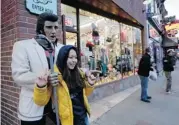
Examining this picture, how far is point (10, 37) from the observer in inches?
152

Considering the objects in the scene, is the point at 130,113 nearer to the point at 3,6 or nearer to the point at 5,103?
the point at 5,103

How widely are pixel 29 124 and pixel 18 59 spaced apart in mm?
602

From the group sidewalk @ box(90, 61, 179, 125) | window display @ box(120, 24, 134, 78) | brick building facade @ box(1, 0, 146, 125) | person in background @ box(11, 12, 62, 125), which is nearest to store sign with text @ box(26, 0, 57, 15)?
brick building facade @ box(1, 0, 146, 125)

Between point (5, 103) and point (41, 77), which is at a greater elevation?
point (41, 77)

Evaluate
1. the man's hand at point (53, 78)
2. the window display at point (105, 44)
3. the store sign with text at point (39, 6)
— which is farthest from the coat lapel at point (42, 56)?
the window display at point (105, 44)

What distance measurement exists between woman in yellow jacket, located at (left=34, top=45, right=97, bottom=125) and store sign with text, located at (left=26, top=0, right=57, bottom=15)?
5.94ft

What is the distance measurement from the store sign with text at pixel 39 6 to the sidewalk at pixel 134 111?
281 cm

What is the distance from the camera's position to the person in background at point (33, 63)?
7.01ft

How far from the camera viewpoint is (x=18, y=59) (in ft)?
7.05

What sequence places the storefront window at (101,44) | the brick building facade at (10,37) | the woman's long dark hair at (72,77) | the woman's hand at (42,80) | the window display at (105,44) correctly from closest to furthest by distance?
the woman's hand at (42,80) < the woman's long dark hair at (72,77) < the brick building facade at (10,37) < the window display at (105,44) < the storefront window at (101,44)

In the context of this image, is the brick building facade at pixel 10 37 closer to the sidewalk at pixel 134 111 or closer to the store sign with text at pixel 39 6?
the store sign with text at pixel 39 6

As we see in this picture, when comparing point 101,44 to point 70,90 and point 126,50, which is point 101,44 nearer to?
point 126,50

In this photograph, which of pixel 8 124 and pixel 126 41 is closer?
pixel 8 124

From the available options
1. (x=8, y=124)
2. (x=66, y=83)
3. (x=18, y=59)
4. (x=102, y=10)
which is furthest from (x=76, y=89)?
(x=102, y=10)
